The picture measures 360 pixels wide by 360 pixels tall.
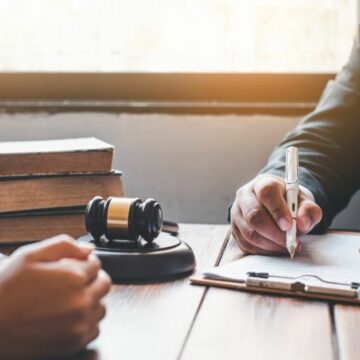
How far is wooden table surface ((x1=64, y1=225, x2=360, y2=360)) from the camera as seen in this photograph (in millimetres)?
605

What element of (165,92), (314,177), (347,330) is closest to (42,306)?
(347,330)

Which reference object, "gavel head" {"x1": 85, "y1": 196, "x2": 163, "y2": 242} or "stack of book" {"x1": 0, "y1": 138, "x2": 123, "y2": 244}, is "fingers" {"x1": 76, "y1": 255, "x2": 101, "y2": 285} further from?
"stack of book" {"x1": 0, "y1": 138, "x2": 123, "y2": 244}

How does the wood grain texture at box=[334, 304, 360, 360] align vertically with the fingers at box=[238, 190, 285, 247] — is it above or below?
above

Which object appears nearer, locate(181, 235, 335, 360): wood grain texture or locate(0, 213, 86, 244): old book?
locate(181, 235, 335, 360): wood grain texture

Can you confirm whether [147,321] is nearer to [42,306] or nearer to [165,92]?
[42,306]

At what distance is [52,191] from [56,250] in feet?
1.59

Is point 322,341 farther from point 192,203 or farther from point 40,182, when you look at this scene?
point 192,203

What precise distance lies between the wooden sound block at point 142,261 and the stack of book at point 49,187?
0.21 meters

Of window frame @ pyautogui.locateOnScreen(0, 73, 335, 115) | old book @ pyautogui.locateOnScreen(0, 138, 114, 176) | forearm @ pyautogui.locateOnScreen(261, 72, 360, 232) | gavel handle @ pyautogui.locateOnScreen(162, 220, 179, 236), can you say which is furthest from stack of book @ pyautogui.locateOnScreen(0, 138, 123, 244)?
window frame @ pyautogui.locateOnScreen(0, 73, 335, 115)

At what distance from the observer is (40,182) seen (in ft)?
3.53

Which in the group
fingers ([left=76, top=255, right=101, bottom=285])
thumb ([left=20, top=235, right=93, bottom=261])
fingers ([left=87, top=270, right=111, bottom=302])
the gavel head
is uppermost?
thumb ([left=20, top=235, right=93, bottom=261])
